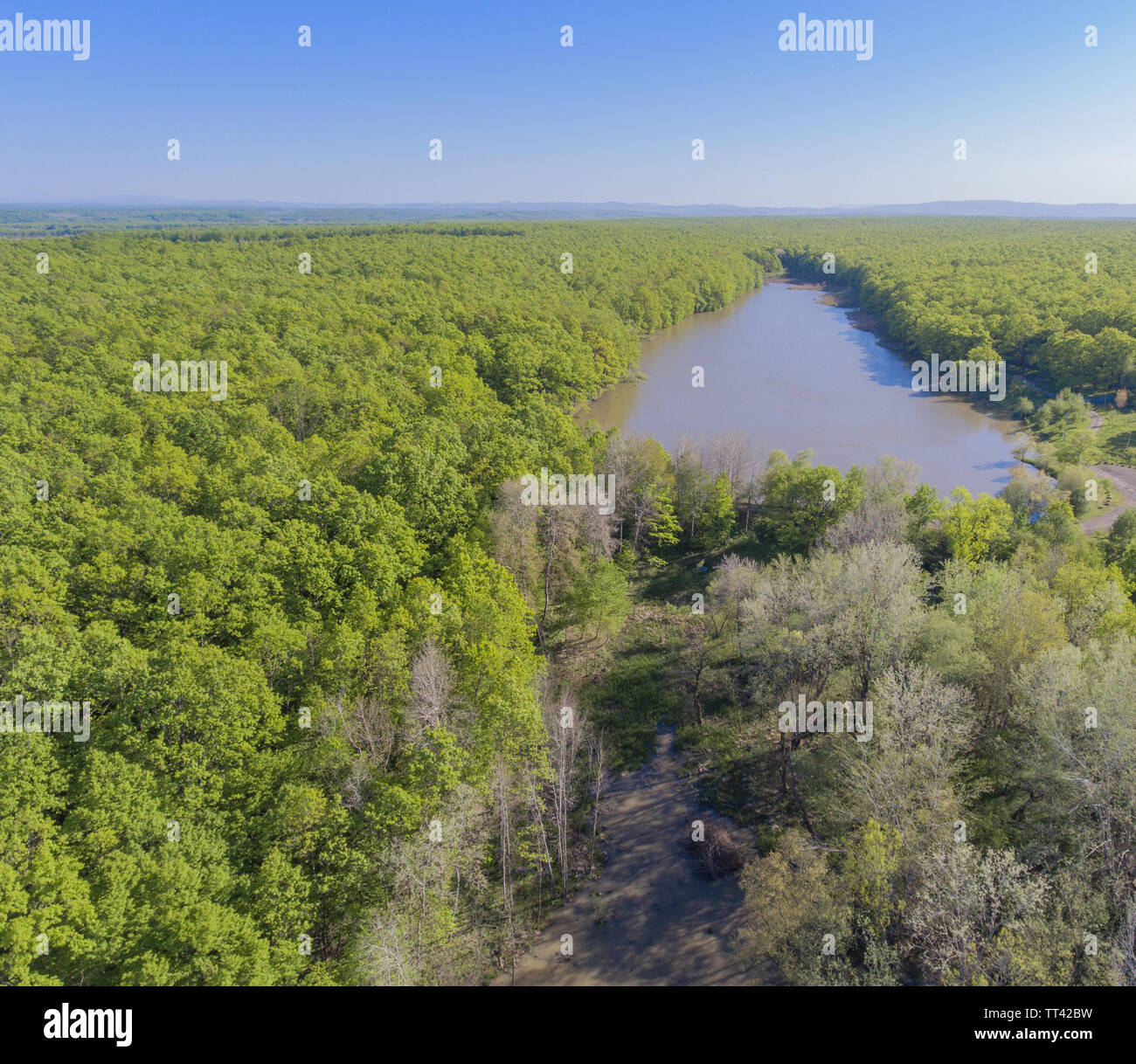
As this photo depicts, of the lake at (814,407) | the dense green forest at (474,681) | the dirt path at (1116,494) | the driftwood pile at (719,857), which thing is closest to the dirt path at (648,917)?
the driftwood pile at (719,857)

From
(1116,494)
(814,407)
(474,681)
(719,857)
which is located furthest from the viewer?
(814,407)

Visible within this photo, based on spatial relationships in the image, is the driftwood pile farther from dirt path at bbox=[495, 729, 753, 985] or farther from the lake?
the lake

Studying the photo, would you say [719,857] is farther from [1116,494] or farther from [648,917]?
[1116,494]

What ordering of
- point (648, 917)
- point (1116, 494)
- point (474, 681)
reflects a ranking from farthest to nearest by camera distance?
point (1116, 494), point (474, 681), point (648, 917)

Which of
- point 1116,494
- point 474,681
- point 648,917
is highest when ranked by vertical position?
point 1116,494

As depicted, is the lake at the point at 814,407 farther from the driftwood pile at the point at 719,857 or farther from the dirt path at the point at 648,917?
the driftwood pile at the point at 719,857

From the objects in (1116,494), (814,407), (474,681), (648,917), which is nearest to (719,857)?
(648,917)

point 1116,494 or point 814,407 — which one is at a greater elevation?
point 814,407
